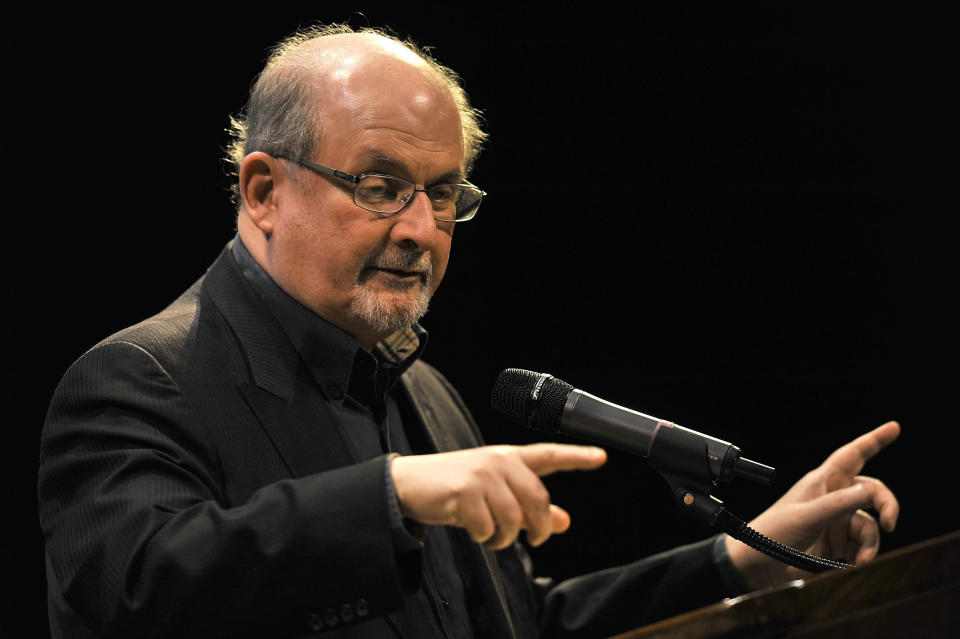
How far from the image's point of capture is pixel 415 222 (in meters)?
1.77

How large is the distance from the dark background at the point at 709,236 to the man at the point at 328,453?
0.90 m

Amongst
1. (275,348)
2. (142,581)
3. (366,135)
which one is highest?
(366,135)

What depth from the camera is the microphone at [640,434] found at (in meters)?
1.35

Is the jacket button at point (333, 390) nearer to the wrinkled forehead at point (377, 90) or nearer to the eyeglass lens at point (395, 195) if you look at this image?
the eyeglass lens at point (395, 195)

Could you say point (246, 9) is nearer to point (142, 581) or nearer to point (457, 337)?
point (457, 337)

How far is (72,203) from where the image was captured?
2.45 meters

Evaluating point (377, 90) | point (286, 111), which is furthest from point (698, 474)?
point (286, 111)

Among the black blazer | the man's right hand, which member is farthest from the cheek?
the man's right hand

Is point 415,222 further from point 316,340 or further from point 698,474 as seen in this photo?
point 698,474

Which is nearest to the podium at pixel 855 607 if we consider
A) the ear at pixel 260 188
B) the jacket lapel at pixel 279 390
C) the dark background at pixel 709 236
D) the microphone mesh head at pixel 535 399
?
the microphone mesh head at pixel 535 399

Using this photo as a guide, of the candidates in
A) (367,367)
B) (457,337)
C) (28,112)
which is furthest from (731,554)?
(28,112)

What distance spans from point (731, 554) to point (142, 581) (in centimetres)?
132

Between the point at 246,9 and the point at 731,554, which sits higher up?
the point at 246,9

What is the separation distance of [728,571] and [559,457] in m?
1.18
